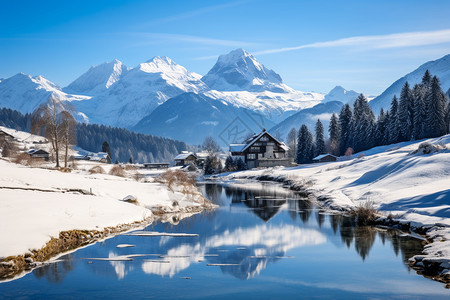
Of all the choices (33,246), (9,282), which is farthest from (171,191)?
(9,282)

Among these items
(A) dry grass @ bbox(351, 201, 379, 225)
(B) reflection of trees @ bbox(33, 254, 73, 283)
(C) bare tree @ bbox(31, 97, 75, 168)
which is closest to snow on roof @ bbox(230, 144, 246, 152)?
(C) bare tree @ bbox(31, 97, 75, 168)

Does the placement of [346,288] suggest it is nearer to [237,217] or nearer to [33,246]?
[33,246]

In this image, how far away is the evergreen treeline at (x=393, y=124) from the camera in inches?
3231

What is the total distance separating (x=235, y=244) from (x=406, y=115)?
76.2 metres

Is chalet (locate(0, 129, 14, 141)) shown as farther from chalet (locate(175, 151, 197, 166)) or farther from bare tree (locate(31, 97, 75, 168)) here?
chalet (locate(175, 151, 197, 166))

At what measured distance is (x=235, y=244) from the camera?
24.6m

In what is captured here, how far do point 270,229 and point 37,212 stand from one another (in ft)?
51.8

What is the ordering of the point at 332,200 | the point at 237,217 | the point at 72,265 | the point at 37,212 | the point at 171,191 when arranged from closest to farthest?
the point at 72,265
the point at 37,212
the point at 237,217
the point at 332,200
the point at 171,191

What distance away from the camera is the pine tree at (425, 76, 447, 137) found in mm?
80875

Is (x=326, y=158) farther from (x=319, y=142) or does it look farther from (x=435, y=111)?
(x=435, y=111)

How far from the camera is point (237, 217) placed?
35.4 meters

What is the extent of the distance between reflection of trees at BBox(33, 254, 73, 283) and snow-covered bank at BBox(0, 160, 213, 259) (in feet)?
5.17

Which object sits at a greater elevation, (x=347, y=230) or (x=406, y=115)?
(x=406, y=115)

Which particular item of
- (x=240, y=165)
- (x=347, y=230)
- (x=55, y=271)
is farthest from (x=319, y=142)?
(x=55, y=271)
